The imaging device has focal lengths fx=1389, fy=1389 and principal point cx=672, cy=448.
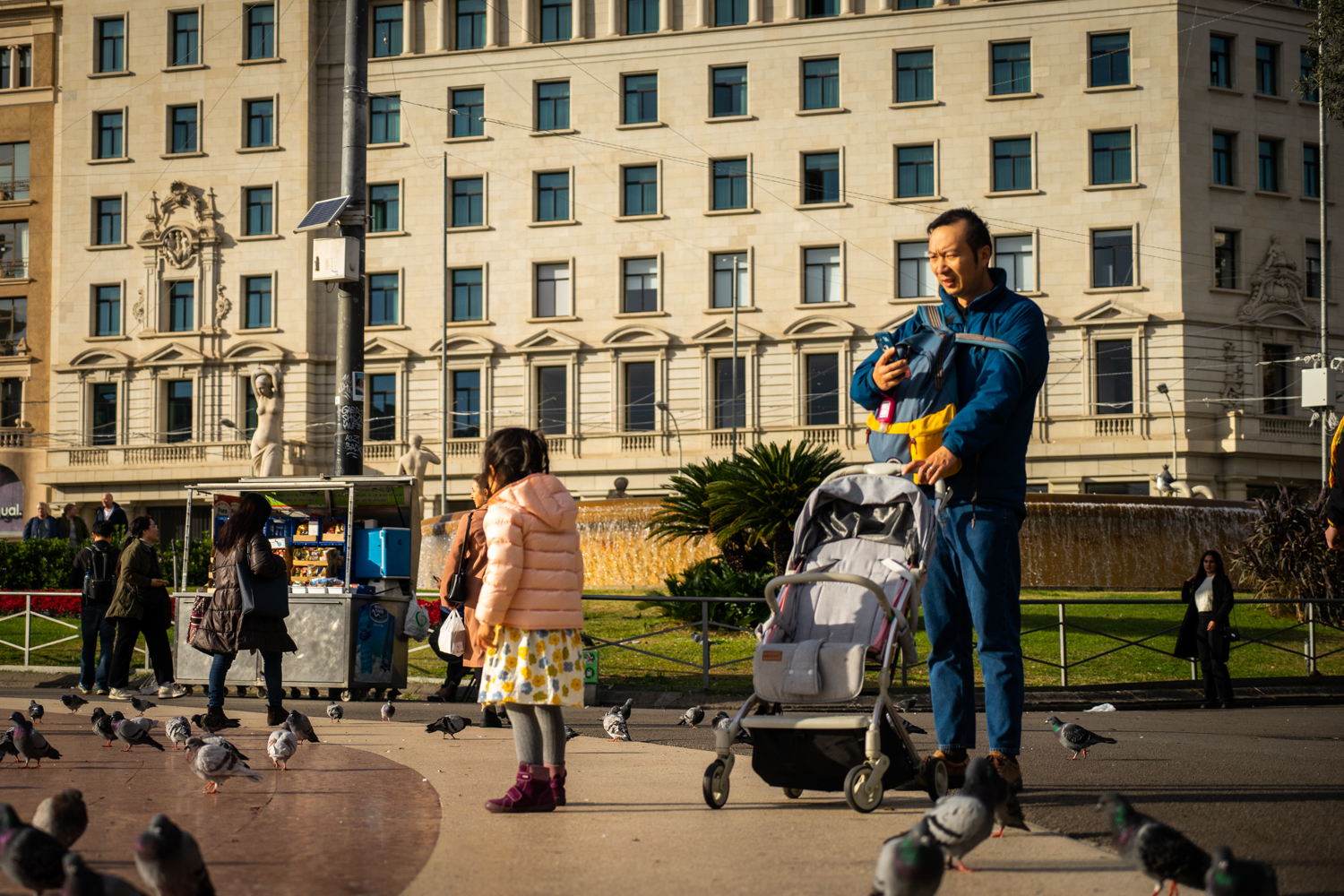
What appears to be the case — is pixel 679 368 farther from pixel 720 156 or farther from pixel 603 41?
pixel 603 41

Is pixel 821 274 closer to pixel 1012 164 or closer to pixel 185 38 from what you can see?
pixel 1012 164

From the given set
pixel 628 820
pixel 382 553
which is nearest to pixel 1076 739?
pixel 628 820

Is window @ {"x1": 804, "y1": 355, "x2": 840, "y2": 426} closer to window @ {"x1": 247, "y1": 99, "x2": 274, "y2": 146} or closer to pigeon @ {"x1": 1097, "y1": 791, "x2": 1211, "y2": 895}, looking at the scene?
window @ {"x1": 247, "y1": 99, "x2": 274, "y2": 146}

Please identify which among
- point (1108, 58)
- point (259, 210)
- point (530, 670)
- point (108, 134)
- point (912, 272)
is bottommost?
point (530, 670)

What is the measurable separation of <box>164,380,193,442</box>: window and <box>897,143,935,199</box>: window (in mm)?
26843

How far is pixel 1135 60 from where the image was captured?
148 feet

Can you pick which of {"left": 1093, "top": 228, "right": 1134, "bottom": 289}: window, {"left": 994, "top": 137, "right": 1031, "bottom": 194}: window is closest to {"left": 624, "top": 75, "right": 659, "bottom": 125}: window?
{"left": 994, "top": 137, "right": 1031, "bottom": 194}: window

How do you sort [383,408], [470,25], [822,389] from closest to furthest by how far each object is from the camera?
1. [822,389]
2. [383,408]
3. [470,25]

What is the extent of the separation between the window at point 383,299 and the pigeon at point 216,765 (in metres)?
44.2

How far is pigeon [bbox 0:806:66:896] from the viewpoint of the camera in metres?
3.72

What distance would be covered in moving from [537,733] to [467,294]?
145 ft

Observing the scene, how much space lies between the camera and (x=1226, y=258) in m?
45.3

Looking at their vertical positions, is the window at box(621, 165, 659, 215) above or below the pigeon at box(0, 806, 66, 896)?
above

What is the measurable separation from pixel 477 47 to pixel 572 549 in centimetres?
4684
